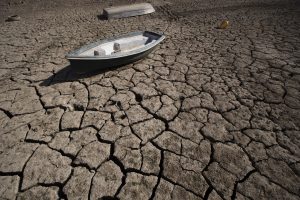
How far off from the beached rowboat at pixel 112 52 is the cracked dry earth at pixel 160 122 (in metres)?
0.22

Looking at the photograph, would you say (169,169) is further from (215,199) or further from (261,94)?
(261,94)

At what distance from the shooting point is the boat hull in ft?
10.4

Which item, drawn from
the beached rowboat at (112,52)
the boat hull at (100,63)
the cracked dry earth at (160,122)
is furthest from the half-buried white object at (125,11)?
the boat hull at (100,63)

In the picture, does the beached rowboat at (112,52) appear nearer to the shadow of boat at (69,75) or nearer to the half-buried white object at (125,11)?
the shadow of boat at (69,75)

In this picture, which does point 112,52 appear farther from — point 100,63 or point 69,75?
point 69,75

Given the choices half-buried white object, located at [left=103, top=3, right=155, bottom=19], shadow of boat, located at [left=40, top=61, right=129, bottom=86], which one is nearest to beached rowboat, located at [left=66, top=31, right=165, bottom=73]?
shadow of boat, located at [left=40, top=61, right=129, bottom=86]

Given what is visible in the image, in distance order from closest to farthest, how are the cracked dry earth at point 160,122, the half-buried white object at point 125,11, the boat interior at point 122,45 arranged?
the cracked dry earth at point 160,122 < the boat interior at point 122,45 < the half-buried white object at point 125,11

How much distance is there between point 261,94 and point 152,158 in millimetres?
1892

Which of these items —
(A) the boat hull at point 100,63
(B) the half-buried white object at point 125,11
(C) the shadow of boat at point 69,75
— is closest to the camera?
(A) the boat hull at point 100,63

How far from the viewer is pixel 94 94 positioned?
10.2 feet

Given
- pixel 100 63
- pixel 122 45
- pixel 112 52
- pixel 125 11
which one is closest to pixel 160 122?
pixel 100 63

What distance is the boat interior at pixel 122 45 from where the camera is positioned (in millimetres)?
3668

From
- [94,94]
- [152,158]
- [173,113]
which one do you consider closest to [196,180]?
[152,158]

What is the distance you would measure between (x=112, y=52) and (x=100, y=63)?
63 centimetres
